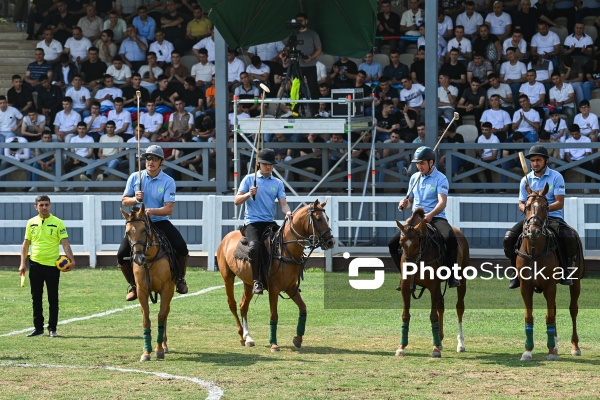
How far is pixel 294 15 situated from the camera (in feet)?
84.1

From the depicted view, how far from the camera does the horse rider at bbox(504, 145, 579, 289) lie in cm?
1391

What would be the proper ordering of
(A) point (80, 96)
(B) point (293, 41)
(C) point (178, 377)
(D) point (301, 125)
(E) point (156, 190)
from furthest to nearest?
(A) point (80, 96)
(B) point (293, 41)
(D) point (301, 125)
(E) point (156, 190)
(C) point (178, 377)

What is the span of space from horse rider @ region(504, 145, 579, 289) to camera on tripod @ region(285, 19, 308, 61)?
10619mm

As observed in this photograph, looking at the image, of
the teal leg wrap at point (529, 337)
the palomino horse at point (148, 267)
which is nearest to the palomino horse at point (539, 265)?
the teal leg wrap at point (529, 337)

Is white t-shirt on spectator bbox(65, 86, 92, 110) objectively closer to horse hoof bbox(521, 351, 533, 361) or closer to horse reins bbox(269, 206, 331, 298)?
horse reins bbox(269, 206, 331, 298)

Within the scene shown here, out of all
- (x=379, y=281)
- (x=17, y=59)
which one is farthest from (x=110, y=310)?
(x=17, y=59)

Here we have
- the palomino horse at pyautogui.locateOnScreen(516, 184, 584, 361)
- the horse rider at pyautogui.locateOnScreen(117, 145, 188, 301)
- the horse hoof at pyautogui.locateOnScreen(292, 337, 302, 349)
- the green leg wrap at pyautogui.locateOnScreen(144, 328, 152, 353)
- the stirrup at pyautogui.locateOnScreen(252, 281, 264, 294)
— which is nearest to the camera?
the palomino horse at pyautogui.locateOnScreen(516, 184, 584, 361)

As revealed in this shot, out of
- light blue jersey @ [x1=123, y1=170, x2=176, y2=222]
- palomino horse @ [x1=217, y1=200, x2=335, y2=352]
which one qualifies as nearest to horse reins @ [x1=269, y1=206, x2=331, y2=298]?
palomino horse @ [x1=217, y1=200, x2=335, y2=352]

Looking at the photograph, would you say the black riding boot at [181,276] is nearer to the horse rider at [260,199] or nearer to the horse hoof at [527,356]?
the horse rider at [260,199]

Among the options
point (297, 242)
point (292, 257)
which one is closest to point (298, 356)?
point (292, 257)

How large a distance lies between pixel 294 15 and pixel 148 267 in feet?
42.1

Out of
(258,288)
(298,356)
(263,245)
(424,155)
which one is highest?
(424,155)

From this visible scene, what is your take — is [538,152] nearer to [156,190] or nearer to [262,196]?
[262,196]

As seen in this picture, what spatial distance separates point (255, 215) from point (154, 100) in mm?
12385
